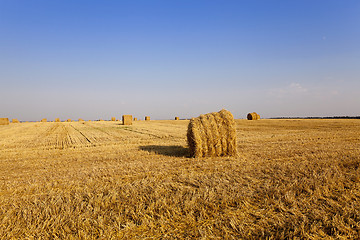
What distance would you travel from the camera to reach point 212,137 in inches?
299

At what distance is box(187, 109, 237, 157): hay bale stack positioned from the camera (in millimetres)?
7473

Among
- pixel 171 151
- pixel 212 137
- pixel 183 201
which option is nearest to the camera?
pixel 183 201

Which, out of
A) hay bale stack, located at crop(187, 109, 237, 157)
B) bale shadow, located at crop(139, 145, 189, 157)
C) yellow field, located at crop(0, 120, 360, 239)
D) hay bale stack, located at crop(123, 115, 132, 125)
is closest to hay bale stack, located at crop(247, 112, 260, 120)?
hay bale stack, located at crop(123, 115, 132, 125)

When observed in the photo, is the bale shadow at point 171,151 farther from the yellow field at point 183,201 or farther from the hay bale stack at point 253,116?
the hay bale stack at point 253,116

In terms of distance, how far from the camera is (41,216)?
9.86 ft

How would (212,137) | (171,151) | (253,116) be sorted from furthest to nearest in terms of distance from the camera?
1. (253,116)
2. (171,151)
3. (212,137)

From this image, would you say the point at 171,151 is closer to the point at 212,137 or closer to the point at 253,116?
the point at 212,137

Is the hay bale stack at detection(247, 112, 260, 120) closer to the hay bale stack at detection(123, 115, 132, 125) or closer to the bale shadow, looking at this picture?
the hay bale stack at detection(123, 115, 132, 125)

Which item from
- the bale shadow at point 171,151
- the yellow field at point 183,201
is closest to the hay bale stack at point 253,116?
the bale shadow at point 171,151

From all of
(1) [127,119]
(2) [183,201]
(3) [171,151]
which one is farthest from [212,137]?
(1) [127,119]

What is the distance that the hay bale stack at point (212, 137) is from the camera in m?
7.47

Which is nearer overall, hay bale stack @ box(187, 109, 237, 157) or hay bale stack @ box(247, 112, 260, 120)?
hay bale stack @ box(187, 109, 237, 157)

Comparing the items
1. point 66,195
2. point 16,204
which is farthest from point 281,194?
point 16,204

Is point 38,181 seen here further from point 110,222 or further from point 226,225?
point 226,225
